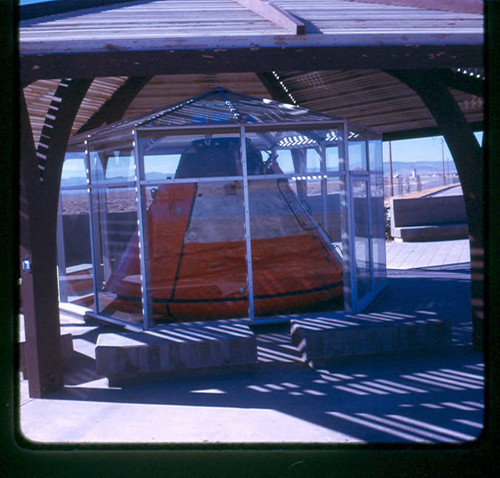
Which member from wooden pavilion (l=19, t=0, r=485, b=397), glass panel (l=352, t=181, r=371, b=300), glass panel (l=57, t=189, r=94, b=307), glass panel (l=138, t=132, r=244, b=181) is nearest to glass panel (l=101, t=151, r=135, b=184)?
glass panel (l=138, t=132, r=244, b=181)

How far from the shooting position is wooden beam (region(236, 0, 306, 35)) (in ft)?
11.7

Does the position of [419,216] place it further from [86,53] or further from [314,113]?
[86,53]

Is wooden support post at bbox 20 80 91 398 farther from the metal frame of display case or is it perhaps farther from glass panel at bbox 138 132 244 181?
glass panel at bbox 138 132 244 181

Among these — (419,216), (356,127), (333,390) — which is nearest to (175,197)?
(356,127)

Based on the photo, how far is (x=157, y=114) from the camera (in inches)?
297

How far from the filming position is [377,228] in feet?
31.1

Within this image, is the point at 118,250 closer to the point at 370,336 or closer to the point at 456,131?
the point at 370,336

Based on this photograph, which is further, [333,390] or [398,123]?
[398,123]

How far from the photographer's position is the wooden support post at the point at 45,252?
5043 mm

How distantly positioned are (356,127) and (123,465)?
611cm

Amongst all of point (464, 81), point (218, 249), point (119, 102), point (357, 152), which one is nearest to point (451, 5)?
point (464, 81)

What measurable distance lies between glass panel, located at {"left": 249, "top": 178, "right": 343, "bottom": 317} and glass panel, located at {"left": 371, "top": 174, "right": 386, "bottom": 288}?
117 cm

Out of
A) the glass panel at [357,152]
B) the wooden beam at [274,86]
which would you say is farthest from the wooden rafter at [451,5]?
the wooden beam at [274,86]

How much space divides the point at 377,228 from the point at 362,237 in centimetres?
→ 88
